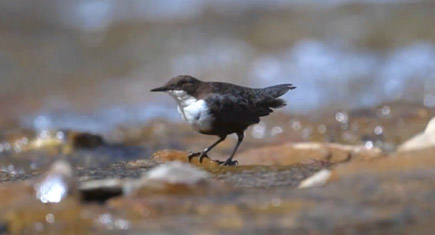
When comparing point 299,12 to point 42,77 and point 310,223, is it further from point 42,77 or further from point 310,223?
point 310,223

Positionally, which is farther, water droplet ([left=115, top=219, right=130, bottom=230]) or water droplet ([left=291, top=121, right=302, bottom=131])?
water droplet ([left=291, top=121, right=302, bottom=131])

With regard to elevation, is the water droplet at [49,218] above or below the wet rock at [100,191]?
below

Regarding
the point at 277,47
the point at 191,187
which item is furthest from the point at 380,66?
the point at 191,187

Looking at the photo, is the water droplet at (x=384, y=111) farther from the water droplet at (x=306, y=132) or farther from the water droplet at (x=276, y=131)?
the water droplet at (x=276, y=131)

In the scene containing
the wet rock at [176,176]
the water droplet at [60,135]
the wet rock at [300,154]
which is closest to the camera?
the wet rock at [176,176]

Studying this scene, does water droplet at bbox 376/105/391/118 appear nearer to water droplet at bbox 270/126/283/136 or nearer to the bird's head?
water droplet at bbox 270/126/283/136

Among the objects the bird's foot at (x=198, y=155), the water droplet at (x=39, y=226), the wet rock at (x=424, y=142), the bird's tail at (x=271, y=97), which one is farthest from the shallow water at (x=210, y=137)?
the bird's tail at (x=271, y=97)

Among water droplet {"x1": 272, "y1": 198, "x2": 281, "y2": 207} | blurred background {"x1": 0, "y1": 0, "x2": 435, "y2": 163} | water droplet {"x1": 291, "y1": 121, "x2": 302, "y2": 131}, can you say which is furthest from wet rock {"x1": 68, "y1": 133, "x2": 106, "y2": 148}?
water droplet {"x1": 272, "y1": 198, "x2": 281, "y2": 207}

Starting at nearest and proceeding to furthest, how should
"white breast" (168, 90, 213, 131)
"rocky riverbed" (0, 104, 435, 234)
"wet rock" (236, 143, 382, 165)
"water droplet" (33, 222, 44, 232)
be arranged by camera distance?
"rocky riverbed" (0, 104, 435, 234) < "water droplet" (33, 222, 44, 232) < "white breast" (168, 90, 213, 131) < "wet rock" (236, 143, 382, 165)
